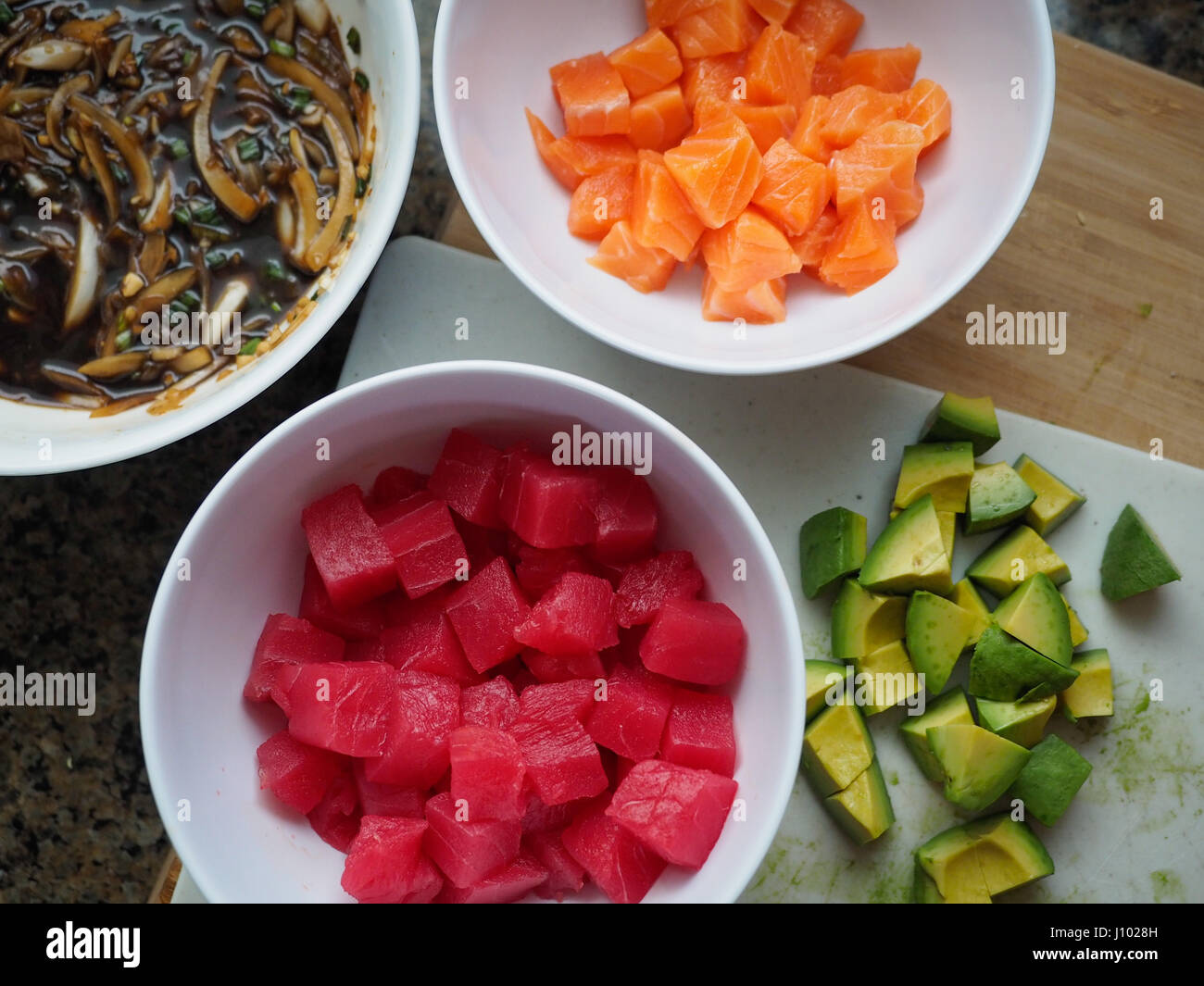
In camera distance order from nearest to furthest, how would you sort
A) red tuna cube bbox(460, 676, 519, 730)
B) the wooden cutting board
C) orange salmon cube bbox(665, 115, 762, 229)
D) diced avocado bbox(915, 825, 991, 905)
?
red tuna cube bbox(460, 676, 519, 730), orange salmon cube bbox(665, 115, 762, 229), diced avocado bbox(915, 825, 991, 905), the wooden cutting board

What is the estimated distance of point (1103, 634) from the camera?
1.89m

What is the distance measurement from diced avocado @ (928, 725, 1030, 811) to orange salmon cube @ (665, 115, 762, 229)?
3.05 feet

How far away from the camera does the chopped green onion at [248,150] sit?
1.70 meters

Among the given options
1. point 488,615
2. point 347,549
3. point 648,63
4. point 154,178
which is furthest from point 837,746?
point 154,178

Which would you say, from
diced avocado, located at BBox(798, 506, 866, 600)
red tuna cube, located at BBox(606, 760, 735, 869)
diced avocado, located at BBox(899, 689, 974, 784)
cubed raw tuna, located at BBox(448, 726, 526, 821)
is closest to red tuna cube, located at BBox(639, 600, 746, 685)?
red tuna cube, located at BBox(606, 760, 735, 869)

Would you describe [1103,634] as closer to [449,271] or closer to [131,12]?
[449,271]

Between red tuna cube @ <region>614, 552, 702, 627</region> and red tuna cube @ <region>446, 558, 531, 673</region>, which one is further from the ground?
red tuna cube @ <region>614, 552, 702, 627</region>

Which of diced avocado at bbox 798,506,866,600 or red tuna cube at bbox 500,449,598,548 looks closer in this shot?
red tuna cube at bbox 500,449,598,548

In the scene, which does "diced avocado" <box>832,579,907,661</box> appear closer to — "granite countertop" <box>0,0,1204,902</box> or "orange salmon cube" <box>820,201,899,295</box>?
"orange salmon cube" <box>820,201,899,295</box>

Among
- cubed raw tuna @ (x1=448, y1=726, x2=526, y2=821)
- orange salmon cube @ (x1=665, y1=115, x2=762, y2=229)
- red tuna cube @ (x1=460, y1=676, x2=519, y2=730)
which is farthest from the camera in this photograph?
orange salmon cube @ (x1=665, y1=115, x2=762, y2=229)

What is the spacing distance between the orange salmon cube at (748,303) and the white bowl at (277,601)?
1.24 feet

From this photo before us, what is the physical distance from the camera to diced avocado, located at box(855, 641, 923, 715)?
1.79m

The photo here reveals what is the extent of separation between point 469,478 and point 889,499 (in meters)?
0.78
